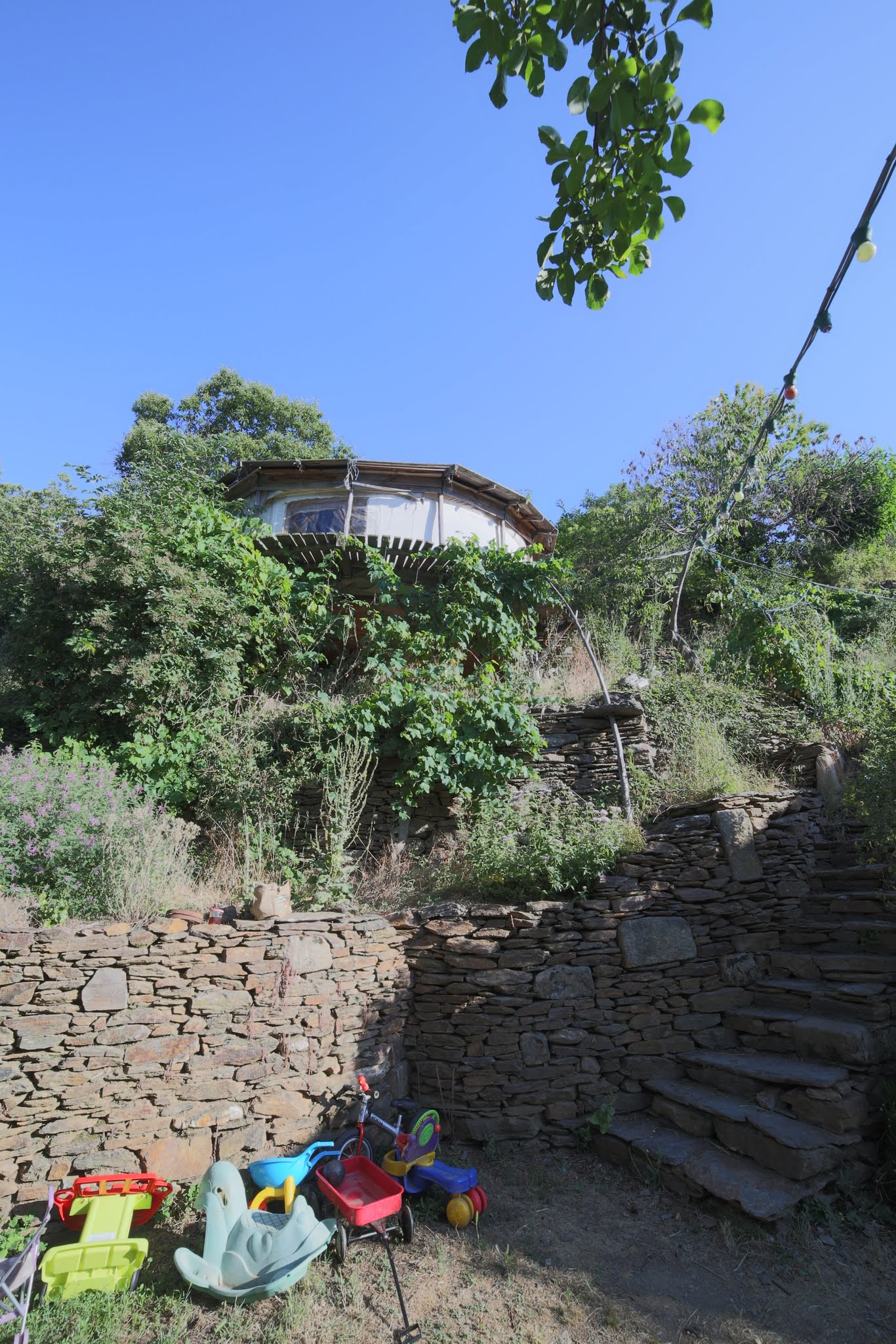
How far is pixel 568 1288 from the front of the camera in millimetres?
3785

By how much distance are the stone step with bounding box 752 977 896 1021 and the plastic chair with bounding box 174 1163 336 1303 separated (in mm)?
3739

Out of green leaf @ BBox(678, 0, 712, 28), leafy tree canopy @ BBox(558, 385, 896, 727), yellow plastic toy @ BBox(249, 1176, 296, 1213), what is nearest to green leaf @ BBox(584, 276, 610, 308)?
green leaf @ BBox(678, 0, 712, 28)

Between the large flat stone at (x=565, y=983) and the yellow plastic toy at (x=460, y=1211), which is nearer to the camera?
the yellow plastic toy at (x=460, y=1211)

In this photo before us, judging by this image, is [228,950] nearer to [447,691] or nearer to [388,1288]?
[388,1288]

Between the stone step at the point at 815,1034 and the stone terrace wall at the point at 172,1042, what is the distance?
2.78 meters

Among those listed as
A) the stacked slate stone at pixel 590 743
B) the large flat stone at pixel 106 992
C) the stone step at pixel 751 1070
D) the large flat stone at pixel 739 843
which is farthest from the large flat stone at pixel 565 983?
the large flat stone at pixel 106 992

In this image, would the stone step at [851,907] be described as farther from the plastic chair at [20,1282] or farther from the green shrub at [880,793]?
the plastic chair at [20,1282]

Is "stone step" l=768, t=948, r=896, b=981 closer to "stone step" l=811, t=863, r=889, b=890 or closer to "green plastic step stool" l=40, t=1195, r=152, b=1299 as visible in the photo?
"stone step" l=811, t=863, r=889, b=890

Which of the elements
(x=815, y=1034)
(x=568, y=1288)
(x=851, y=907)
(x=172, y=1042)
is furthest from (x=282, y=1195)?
(x=851, y=907)

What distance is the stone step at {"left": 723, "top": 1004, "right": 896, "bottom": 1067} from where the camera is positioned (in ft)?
15.2

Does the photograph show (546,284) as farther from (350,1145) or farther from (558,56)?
(350,1145)

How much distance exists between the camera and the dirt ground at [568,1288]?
344 centimetres

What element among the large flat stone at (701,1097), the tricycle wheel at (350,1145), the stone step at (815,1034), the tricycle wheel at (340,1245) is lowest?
the tricycle wheel at (340,1245)

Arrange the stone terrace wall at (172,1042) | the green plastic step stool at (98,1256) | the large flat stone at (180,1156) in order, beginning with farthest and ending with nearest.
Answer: the large flat stone at (180,1156) < the stone terrace wall at (172,1042) < the green plastic step stool at (98,1256)
